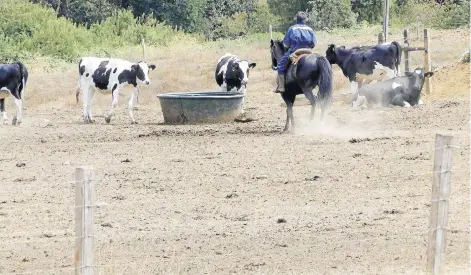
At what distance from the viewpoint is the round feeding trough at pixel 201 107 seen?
2444 centimetres

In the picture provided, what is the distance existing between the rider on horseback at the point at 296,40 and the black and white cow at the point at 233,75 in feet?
16.4

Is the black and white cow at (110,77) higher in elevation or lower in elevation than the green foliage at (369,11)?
lower

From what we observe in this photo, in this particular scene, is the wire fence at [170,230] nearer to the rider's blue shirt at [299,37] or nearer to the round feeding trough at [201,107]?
the rider's blue shirt at [299,37]

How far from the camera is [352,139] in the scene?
19.4 meters

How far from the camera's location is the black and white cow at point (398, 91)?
25.8 m

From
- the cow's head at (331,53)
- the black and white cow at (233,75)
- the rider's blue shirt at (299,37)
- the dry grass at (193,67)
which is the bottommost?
the dry grass at (193,67)

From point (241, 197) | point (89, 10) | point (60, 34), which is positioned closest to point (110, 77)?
point (241, 197)

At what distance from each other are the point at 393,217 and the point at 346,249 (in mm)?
1586

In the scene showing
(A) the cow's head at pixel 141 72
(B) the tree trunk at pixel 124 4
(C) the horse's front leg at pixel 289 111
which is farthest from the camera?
(B) the tree trunk at pixel 124 4

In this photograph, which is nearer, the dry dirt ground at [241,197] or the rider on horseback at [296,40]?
the dry dirt ground at [241,197]

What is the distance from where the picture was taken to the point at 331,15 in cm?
5956

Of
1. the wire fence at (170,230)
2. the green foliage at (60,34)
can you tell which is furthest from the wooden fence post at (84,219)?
the green foliage at (60,34)

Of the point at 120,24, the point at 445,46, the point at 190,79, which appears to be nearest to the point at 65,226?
the point at 190,79

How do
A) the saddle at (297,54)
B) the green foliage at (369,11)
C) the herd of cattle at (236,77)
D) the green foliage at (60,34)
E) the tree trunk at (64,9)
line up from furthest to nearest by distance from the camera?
1. the tree trunk at (64,9)
2. the green foliage at (369,11)
3. the green foliage at (60,34)
4. the herd of cattle at (236,77)
5. the saddle at (297,54)
